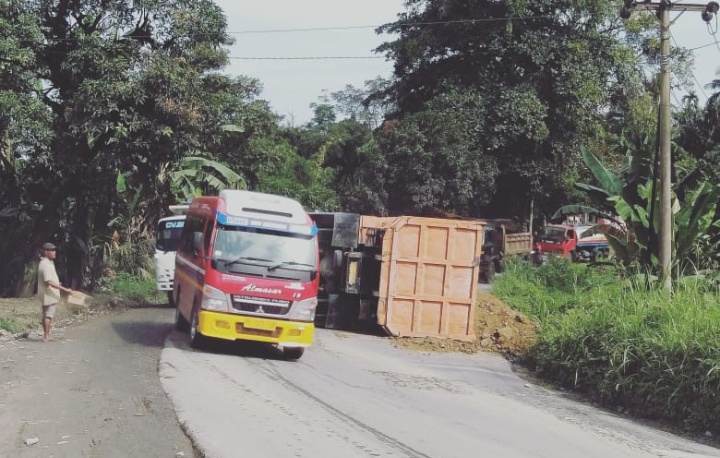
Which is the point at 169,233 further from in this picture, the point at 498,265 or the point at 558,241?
the point at 558,241

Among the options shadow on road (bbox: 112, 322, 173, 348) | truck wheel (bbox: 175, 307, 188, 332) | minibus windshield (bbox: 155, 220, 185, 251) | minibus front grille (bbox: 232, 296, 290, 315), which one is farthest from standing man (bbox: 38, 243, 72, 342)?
minibus windshield (bbox: 155, 220, 185, 251)

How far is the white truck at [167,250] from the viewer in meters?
20.8

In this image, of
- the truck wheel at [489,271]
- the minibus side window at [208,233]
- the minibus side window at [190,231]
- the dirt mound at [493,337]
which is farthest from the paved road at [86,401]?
the truck wheel at [489,271]

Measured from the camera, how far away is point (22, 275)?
24391 mm

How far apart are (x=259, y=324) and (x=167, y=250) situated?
9584 millimetres

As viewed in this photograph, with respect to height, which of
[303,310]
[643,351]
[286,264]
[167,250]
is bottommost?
[643,351]

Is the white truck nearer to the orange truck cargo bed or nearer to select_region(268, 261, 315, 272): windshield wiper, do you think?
the orange truck cargo bed

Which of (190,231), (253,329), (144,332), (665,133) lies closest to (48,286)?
(144,332)

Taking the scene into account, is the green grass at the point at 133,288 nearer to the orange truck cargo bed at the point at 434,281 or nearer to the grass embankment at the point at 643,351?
the orange truck cargo bed at the point at 434,281

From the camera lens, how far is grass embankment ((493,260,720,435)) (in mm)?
10344

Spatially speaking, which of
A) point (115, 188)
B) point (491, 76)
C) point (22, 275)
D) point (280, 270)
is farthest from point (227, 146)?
point (280, 270)

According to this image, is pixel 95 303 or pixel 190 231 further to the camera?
pixel 95 303

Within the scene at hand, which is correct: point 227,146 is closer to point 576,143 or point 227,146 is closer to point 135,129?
point 135,129

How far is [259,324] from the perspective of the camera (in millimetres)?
12141
